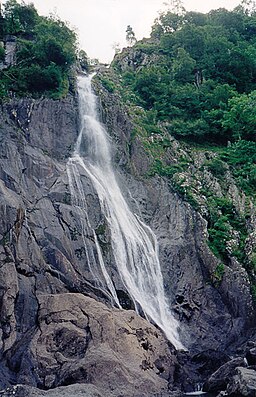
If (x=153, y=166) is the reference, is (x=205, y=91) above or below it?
above

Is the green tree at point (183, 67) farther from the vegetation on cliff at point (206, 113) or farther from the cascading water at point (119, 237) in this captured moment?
the cascading water at point (119, 237)

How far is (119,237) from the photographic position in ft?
88.1

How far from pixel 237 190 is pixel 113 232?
9.32 meters

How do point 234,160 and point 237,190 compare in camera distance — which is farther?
point 234,160

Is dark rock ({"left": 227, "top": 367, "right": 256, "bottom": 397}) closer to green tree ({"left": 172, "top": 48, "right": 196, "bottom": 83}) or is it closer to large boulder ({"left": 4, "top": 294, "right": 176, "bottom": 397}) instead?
large boulder ({"left": 4, "top": 294, "right": 176, "bottom": 397})

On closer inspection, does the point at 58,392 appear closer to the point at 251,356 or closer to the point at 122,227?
the point at 251,356

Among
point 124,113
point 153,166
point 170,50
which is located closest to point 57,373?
point 153,166

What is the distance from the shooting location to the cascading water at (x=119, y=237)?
80.2 ft

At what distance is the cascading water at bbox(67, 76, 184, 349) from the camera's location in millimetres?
24453

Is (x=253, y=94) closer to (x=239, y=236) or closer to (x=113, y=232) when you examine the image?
(x=239, y=236)

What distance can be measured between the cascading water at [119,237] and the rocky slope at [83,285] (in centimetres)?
43

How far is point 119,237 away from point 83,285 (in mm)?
4325

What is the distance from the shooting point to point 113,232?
88.2ft

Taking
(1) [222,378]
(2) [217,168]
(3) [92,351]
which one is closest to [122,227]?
→ (2) [217,168]
